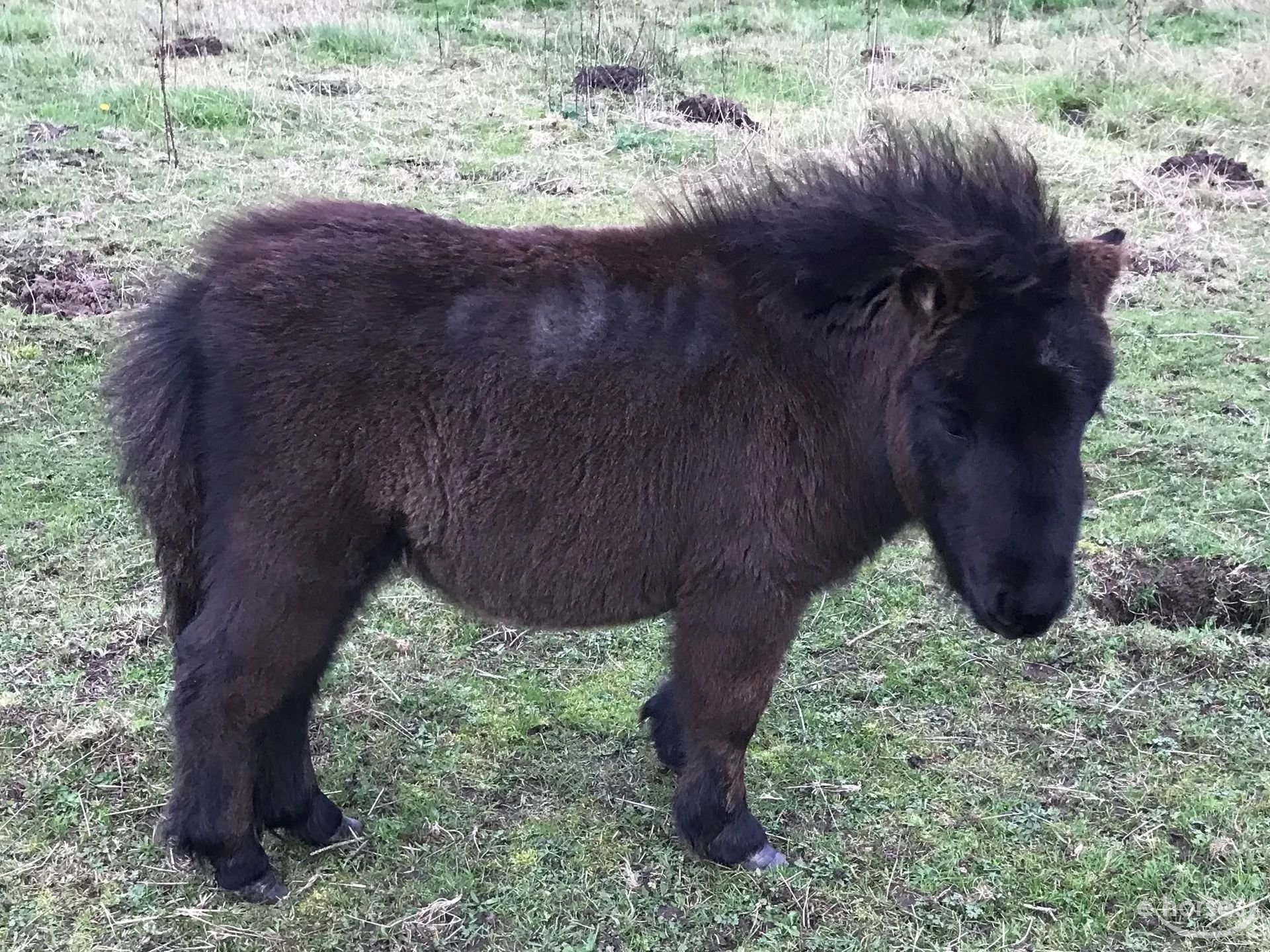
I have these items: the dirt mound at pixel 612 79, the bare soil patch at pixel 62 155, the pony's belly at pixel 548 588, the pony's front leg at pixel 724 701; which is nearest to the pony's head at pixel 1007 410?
the pony's front leg at pixel 724 701

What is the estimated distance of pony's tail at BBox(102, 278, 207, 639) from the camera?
293cm

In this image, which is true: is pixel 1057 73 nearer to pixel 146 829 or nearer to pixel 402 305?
pixel 402 305

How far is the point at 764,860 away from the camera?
3359mm

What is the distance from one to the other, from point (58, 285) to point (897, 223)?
5827 mm

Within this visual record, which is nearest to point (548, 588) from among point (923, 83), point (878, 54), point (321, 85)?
point (321, 85)

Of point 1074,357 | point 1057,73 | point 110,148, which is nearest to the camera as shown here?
point 1074,357

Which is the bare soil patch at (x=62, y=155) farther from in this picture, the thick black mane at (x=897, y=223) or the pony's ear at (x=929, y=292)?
the pony's ear at (x=929, y=292)

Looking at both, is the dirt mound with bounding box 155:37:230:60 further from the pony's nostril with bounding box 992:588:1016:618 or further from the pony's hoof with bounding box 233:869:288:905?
the pony's nostril with bounding box 992:588:1016:618

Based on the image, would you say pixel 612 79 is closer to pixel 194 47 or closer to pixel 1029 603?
pixel 194 47

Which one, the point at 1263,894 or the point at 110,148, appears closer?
the point at 1263,894

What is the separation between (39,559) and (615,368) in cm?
310

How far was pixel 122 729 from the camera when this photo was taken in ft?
12.2

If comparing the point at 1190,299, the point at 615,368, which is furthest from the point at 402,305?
the point at 1190,299

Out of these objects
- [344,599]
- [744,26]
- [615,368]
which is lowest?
[344,599]
